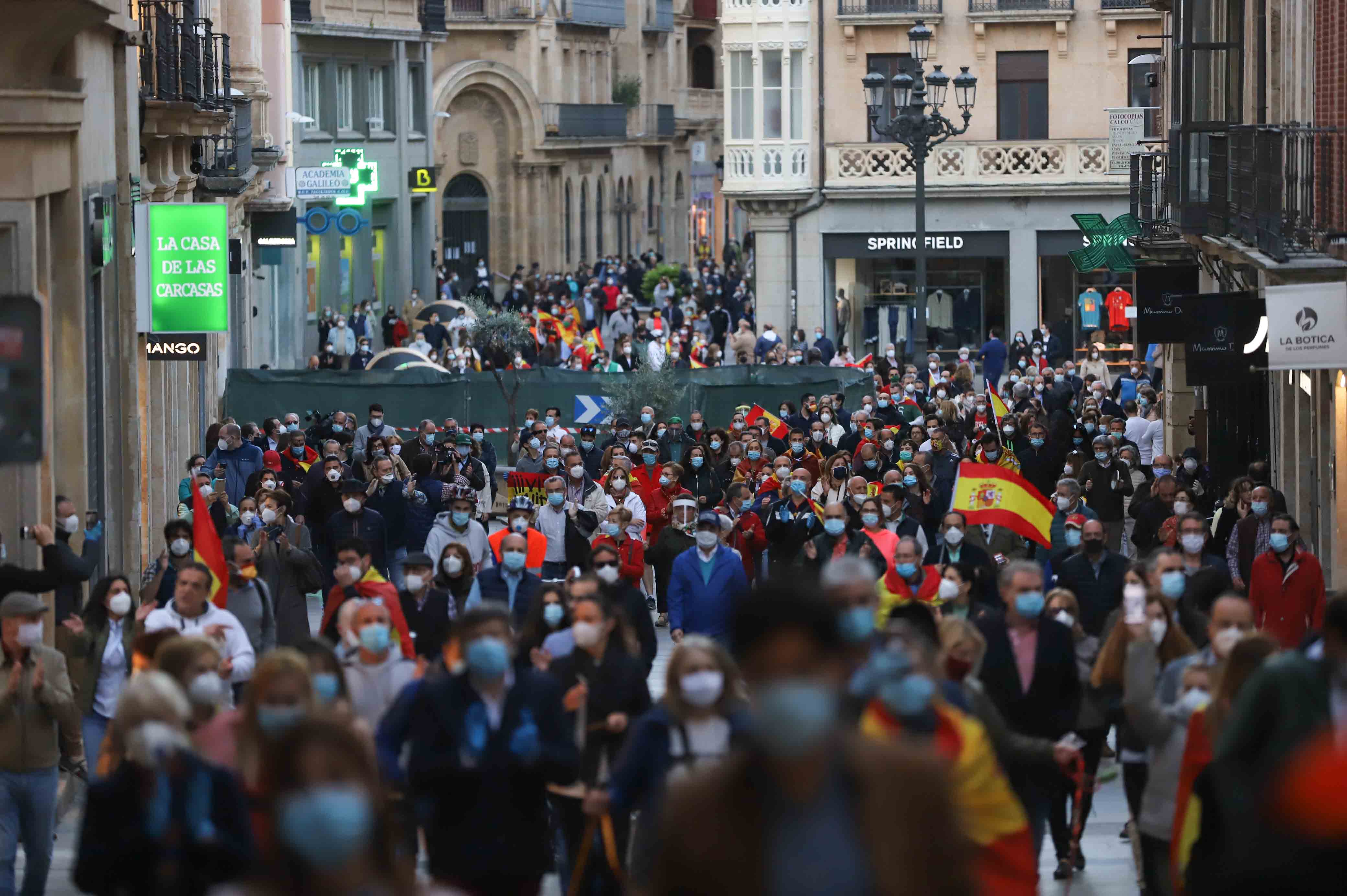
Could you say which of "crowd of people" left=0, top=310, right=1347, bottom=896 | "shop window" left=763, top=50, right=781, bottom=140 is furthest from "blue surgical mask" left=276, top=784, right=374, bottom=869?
"shop window" left=763, top=50, right=781, bottom=140

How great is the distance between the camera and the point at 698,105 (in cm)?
8725

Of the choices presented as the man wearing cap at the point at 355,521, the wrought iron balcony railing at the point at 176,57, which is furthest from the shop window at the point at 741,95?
the man wearing cap at the point at 355,521

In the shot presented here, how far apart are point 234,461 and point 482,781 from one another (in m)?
14.6

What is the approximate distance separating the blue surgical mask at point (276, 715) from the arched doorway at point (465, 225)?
196ft

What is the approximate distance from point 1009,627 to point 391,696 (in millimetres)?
2859

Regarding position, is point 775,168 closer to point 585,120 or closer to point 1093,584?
point 585,120

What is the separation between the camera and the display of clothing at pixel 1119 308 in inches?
1711

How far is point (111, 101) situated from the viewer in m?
20.5

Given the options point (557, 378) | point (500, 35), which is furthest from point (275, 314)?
point (500, 35)

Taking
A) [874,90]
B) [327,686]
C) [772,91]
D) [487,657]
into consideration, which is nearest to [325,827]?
[487,657]

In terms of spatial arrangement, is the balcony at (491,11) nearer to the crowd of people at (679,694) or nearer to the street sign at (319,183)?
the street sign at (319,183)

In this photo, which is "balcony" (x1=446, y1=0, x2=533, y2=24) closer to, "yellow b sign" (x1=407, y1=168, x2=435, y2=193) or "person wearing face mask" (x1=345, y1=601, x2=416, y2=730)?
"yellow b sign" (x1=407, y1=168, x2=435, y2=193)

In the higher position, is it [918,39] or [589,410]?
[918,39]

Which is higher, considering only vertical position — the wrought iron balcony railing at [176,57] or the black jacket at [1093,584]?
the wrought iron balcony railing at [176,57]
